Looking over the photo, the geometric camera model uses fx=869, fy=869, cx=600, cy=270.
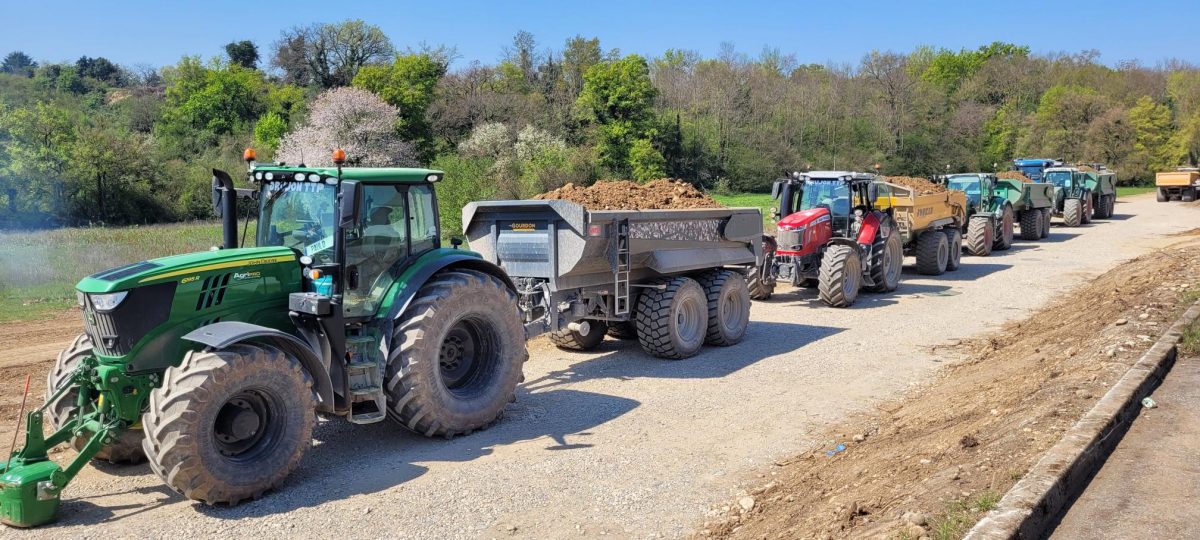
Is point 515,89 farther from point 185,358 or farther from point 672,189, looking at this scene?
point 185,358

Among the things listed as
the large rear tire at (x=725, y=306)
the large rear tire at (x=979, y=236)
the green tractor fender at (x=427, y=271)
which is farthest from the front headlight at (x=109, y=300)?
the large rear tire at (x=979, y=236)

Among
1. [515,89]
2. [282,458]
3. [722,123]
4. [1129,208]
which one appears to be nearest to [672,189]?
[282,458]

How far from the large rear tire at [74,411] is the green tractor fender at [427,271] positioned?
1894 mm

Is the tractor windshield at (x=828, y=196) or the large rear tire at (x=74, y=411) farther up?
the tractor windshield at (x=828, y=196)

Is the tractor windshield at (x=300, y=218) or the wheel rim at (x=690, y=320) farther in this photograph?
the wheel rim at (x=690, y=320)

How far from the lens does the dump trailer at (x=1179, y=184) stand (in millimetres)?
41094

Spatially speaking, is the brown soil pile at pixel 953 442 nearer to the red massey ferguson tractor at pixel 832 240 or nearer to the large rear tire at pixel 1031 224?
the red massey ferguson tractor at pixel 832 240

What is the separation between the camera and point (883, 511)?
4.75 metres

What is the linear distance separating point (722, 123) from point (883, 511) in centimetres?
5217

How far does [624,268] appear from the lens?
9.46m

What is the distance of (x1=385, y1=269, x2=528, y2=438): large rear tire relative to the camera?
648 centimetres

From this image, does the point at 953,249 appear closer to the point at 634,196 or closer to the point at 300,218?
the point at 634,196

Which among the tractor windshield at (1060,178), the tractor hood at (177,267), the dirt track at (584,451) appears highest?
the tractor windshield at (1060,178)

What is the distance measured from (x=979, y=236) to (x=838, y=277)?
386 inches
